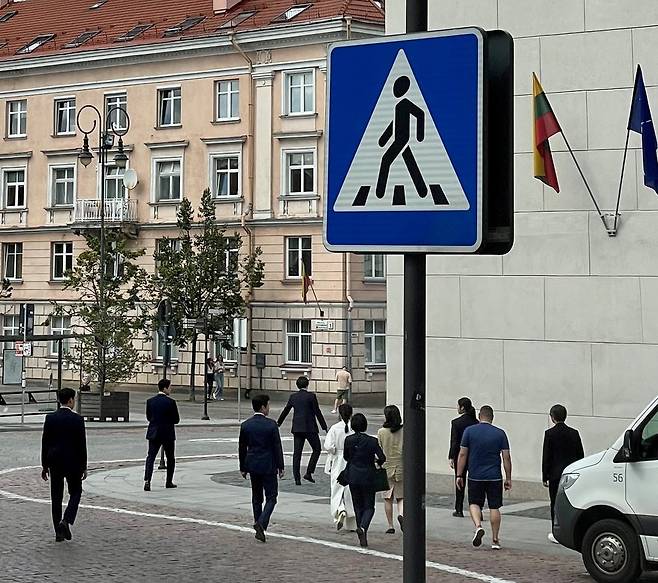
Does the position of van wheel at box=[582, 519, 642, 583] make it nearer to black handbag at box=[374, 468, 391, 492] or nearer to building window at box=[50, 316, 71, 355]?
black handbag at box=[374, 468, 391, 492]

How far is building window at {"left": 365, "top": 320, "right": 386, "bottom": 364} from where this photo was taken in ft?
165

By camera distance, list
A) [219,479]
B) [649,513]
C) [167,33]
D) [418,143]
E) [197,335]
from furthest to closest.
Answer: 1. [167,33]
2. [197,335]
3. [219,479]
4. [649,513]
5. [418,143]

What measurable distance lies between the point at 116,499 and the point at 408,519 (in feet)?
52.7

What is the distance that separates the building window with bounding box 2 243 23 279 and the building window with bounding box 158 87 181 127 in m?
9.64

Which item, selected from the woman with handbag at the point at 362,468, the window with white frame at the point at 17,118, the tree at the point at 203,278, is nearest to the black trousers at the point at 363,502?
the woman with handbag at the point at 362,468

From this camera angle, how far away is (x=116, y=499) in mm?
19875

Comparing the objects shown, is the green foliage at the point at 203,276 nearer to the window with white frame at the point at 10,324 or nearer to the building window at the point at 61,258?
the building window at the point at 61,258

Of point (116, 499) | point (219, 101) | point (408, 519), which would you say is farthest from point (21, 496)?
point (219, 101)

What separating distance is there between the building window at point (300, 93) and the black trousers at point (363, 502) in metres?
35.7

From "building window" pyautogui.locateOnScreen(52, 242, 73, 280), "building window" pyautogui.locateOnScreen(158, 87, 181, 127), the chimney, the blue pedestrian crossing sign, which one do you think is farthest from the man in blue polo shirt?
"building window" pyautogui.locateOnScreen(52, 242, 73, 280)

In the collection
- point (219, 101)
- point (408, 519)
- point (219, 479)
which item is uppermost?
point (219, 101)

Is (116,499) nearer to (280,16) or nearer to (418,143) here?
(418,143)

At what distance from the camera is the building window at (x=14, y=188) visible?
5819 centimetres

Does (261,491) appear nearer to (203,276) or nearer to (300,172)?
(203,276)
